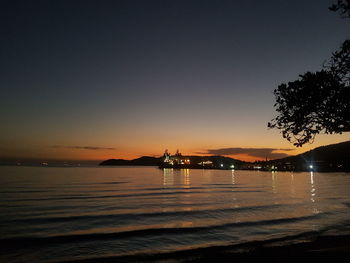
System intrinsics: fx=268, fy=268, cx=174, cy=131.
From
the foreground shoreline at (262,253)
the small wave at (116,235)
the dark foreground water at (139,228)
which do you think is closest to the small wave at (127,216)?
the dark foreground water at (139,228)

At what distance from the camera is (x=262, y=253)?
36.5 feet

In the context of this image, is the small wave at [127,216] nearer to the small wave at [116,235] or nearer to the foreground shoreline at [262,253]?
the small wave at [116,235]

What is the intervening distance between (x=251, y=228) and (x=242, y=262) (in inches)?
381

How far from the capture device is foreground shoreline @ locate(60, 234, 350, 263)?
33.2 feet

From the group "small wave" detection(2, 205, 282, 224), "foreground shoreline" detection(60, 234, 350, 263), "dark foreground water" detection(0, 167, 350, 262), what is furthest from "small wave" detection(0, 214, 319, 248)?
Answer: "small wave" detection(2, 205, 282, 224)

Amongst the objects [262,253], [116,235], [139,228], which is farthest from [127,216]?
[262,253]

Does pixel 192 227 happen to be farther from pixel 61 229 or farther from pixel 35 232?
pixel 35 232

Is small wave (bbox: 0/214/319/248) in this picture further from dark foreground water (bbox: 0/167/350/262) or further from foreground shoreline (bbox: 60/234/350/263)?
foreground shoreline (bbox: 60/234/350/263)

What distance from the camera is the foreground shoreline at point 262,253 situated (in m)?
10.1

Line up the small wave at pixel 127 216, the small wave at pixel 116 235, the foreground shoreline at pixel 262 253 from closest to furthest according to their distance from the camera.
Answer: the foreground shoreline at pixel 262 253
the small wave at pixel 116 235
the small wave at pixel 127 216

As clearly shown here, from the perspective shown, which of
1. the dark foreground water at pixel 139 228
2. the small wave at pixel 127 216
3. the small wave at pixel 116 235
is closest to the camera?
the dark foreground water at pixel 139 228

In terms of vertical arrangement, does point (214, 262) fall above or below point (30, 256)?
above

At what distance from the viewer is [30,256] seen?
13438 millimetres

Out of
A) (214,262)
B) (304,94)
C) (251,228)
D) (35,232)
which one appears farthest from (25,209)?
(304,94)
